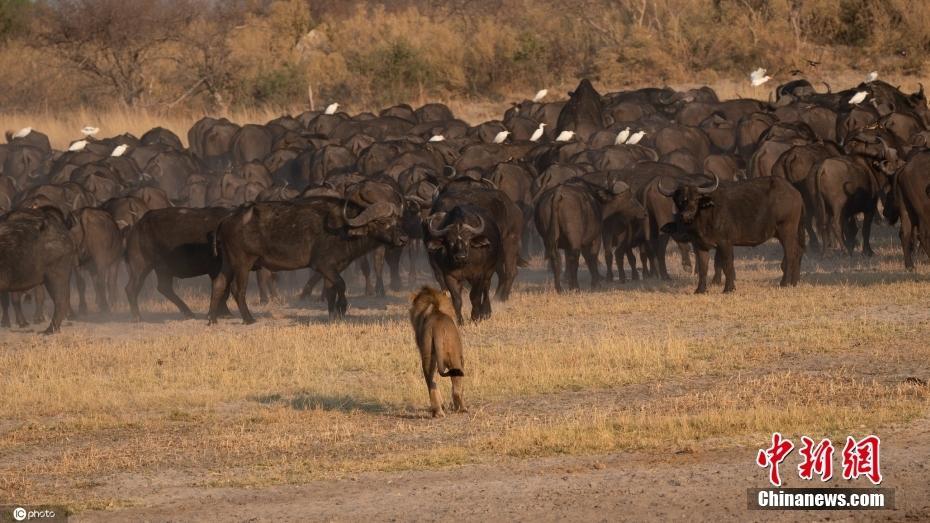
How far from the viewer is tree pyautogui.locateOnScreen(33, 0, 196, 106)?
55.5m

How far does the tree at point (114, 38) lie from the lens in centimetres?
5550

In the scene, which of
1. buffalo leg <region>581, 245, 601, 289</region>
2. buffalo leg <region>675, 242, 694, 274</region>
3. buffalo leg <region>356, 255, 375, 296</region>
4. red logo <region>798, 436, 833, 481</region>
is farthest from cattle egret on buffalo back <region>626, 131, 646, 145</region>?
red logo <region>798, 436, 833, 481</region>

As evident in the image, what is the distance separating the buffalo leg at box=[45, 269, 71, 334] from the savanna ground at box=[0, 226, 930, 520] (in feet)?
1.11

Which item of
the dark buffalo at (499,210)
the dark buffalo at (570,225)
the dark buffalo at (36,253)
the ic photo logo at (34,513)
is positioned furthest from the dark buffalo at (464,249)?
the ic photo logo at (34,513)

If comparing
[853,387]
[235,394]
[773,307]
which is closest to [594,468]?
[853,387]

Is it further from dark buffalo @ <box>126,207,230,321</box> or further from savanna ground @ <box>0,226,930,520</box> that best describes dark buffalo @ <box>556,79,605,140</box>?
dark buffalo @ <box>126,207,230,321</box>

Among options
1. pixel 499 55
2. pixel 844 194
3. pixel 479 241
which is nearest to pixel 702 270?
pixel 844 194

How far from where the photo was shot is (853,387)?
1302 cm

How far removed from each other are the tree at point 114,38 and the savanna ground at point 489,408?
36.5 meters

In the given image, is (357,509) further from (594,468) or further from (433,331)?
(433,331)

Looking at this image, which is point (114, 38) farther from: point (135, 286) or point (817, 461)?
point (817, 461)

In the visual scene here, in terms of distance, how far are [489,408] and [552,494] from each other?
3173 mm

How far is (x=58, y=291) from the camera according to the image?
19203 millimetres

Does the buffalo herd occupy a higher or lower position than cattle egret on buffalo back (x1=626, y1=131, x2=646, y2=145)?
lower
